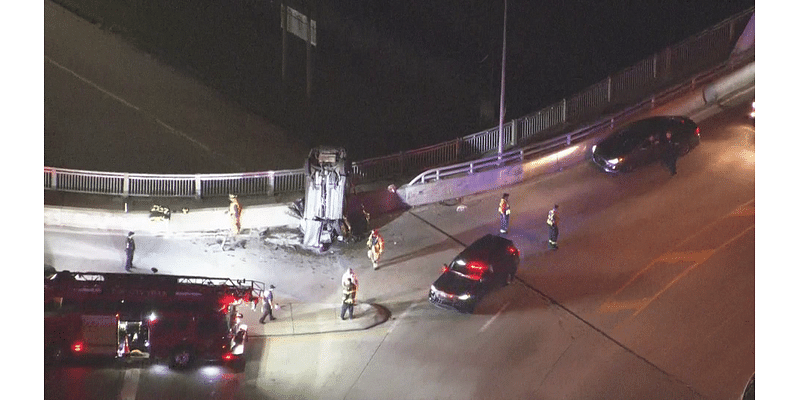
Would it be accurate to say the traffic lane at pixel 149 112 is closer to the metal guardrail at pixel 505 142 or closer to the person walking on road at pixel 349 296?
the metal guardrail at pixel 505 142

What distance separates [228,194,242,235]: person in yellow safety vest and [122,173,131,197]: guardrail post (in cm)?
313

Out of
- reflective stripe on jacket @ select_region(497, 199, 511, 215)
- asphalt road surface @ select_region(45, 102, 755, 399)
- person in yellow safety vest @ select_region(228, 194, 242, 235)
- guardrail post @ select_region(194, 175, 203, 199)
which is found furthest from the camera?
guardrail post @ select_region(194, 175, 203, 199)

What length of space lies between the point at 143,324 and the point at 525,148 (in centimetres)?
1416

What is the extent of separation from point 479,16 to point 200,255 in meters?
14.1

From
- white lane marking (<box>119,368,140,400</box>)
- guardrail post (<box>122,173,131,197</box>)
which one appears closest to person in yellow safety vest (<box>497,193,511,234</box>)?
guardrail post (<box>122,173,131,197</box>)

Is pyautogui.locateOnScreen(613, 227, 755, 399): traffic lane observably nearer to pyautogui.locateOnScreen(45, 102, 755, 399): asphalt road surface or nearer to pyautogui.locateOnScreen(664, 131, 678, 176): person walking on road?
pyautogui.locateOnScreen(45, 102, 755, 399): asphalt road surface

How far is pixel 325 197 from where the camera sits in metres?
31.3

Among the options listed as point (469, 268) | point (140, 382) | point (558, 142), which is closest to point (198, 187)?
point (469, 268)

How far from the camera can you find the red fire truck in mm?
25406

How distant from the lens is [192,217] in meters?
31.8

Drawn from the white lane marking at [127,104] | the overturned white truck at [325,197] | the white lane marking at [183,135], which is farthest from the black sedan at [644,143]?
the white lane marking at [183,135]

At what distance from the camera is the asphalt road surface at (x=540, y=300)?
82.5ft

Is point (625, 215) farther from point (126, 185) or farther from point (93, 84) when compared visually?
point (93, 84)

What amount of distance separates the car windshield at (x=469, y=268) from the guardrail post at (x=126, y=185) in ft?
32.6
